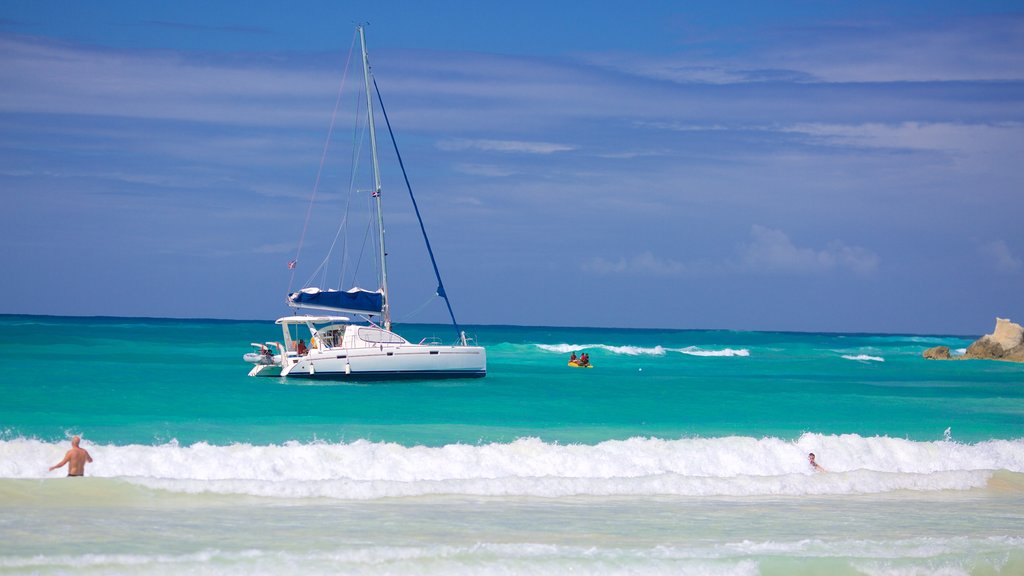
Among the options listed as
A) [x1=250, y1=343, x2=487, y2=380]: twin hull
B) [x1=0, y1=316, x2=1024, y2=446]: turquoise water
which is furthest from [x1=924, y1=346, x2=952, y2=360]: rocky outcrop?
[x1=250, y1=343, x2=487, y2=380]: twin hull

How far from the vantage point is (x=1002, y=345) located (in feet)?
242

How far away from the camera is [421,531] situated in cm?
1412

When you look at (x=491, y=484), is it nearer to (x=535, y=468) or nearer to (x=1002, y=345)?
(x=535, y=468)

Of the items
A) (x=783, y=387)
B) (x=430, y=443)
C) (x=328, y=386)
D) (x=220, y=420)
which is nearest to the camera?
(x=430, y=443)

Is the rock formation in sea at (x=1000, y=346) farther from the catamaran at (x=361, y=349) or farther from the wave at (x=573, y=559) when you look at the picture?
the wave at (x=573, y=559)

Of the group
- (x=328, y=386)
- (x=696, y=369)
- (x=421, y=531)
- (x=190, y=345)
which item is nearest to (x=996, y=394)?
(x=696, y=369)

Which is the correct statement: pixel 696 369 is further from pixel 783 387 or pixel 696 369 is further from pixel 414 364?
pixel 414 364

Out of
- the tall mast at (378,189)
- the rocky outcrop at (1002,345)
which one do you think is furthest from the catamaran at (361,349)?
the rocky outcrop at (1002,345)

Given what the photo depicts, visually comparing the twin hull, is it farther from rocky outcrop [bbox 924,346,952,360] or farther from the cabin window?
rocky outcrop [bbox 924,346,952,360]

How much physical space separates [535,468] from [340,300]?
21.4 metres

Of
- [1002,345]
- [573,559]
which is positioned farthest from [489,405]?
[1002,345]

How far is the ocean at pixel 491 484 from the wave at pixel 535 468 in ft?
0.17

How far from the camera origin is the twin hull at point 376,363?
3869 centimetres

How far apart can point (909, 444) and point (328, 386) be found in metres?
20.5
